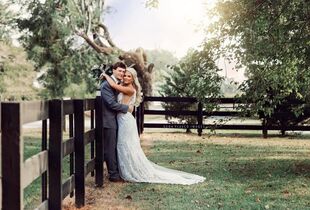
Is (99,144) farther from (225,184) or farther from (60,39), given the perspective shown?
(60,39)

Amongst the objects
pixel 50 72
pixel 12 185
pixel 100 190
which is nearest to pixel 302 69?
pixel 100 190

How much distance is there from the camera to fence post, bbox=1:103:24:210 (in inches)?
154

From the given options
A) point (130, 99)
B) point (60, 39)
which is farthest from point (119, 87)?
point (60, 39)

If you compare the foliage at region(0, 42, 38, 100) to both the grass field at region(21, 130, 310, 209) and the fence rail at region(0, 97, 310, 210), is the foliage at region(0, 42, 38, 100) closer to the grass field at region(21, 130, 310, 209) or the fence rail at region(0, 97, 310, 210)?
the grass field at region(21, 130, 310, 209)

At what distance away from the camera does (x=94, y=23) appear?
1212 inches

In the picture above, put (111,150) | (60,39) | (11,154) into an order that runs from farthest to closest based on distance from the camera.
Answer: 1. (60,39)
2. (111,150)
3. (11,154)

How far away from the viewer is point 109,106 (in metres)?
9.32

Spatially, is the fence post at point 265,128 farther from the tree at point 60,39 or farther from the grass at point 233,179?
the tree at point 60,39

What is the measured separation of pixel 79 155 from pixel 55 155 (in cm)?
152

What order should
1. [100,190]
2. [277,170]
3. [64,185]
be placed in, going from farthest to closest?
[277,170]
[100,190]
[64,185]

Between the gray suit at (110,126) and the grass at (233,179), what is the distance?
59cm


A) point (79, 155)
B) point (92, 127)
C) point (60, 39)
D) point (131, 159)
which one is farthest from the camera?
point (60, 39)

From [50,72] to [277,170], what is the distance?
1844 centimetres

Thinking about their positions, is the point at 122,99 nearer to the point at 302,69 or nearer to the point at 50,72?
the point at 302,69
